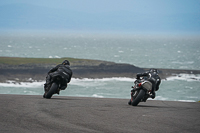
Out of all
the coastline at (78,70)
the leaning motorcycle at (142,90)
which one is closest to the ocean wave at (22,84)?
the coastline at (78,70)

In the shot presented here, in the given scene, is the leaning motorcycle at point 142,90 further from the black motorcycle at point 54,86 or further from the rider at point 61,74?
the black motorcycle at point 54,86

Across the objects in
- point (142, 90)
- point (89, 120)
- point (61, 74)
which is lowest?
point (89, 120)

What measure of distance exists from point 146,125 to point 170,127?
63cm

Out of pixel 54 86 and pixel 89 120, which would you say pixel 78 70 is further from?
pixel 89 120

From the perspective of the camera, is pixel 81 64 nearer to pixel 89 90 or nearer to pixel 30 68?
pixel 30 68

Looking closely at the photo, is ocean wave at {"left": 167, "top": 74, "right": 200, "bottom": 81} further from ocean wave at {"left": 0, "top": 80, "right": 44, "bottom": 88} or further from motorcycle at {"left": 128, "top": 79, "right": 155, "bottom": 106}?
motorcycle at {"left": 128, "top": 79, "right": 155, "bottom": 106}

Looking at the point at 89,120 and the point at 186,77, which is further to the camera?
the point at 186,77

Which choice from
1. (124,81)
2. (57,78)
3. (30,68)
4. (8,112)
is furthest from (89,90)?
(8,112)

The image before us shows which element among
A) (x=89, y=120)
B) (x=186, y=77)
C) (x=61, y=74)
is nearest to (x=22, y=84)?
(x=186, y=77)

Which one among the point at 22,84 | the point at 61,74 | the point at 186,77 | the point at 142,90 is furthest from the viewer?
the point at 186,77

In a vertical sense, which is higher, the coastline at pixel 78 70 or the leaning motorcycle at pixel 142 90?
the coastline at pixel 78 70

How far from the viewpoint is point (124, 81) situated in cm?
6900

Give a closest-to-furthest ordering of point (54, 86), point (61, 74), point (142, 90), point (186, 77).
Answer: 1. point (142, 90)
2. point (54, 86)
3. point (61, 74)
4. point (186, 77)

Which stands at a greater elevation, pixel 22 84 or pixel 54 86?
pixel 22 84
